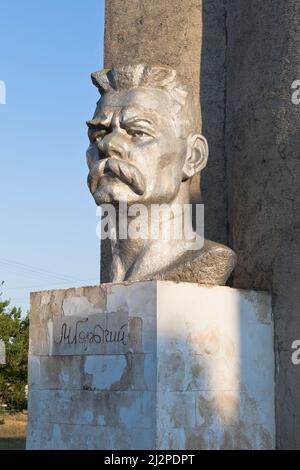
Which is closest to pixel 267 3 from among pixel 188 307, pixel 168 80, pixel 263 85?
pixel 263 85

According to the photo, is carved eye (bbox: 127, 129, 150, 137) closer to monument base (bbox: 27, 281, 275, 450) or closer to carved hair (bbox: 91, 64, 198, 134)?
→ carved hair (bbox: 91, 64, 198, 134)

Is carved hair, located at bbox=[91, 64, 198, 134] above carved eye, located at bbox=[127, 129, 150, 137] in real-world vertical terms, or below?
above

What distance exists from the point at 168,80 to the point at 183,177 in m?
0.58

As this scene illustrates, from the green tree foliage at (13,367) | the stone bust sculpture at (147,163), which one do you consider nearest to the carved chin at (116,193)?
the stone bust sculpture at (147,163)

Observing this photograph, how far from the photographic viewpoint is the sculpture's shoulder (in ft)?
14.8

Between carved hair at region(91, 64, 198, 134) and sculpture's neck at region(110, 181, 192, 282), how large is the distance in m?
0.53

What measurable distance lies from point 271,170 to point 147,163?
0.82 meters

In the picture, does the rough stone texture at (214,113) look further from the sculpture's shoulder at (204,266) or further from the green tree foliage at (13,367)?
the green tree foliage at (13,367)

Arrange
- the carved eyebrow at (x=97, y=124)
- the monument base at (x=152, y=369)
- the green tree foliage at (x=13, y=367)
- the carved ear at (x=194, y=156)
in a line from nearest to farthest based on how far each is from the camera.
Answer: the monument base at (x=152, y=369), the carved eyebrow at (x=97, y=124), the carved ear at (x=194, y=156), the green tree foliage at (x=13, y=367)

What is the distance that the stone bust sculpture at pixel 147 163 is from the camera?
4.61 m

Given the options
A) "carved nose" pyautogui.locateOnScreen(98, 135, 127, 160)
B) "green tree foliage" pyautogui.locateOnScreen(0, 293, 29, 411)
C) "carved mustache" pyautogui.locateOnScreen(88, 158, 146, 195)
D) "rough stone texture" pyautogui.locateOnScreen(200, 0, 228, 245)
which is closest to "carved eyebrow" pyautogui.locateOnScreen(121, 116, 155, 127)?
"carved nose" pyautogui.locateOnScreen(98, 135, 127, 160)

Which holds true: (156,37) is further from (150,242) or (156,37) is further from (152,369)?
(152,369)

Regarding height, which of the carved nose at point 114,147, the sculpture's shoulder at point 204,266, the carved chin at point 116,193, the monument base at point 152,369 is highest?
the carved nose at point 114,147

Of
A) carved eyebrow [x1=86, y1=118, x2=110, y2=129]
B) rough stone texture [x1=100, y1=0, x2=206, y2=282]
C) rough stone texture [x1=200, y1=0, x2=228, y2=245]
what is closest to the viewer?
carved eyebrow [x1=86, y1=118, x2=110, y2=129]
